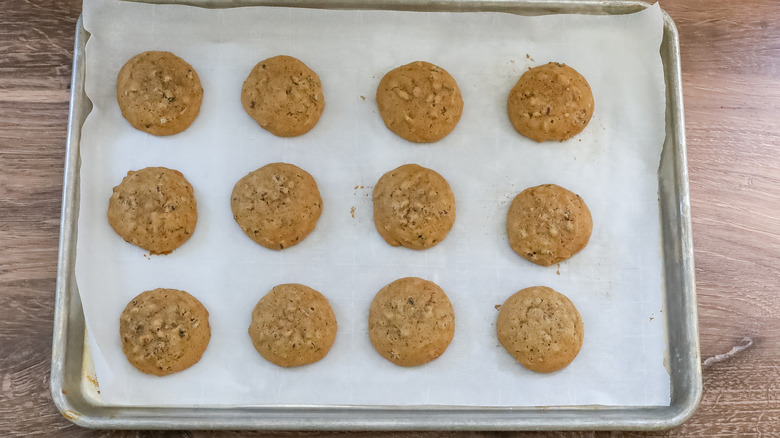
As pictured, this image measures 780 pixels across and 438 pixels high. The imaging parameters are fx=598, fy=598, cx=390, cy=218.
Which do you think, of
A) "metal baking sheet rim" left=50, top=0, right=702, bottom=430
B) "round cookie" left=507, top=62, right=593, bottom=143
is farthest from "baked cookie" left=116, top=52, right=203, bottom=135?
"round cookie" left=507, top=62, right=593, bottom=143

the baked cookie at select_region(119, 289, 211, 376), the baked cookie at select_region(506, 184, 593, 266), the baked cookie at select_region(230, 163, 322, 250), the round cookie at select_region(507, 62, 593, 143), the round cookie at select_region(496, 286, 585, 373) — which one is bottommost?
the baked cookie at select_region(119, 289, 211, 376)

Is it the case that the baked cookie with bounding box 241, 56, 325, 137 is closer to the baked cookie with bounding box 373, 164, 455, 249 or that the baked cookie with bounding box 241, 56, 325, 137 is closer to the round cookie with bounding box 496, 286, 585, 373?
the baked cookie with bounding box 373, 164, 455, 249

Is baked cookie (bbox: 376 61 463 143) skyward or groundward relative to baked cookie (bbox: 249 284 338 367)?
skyward

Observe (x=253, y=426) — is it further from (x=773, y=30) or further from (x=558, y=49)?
(x=773, y=30)

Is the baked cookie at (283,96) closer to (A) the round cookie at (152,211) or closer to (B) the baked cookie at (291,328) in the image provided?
(A) the round cookie at (152,211)

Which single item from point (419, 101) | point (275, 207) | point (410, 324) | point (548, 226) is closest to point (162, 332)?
point (275, 207)

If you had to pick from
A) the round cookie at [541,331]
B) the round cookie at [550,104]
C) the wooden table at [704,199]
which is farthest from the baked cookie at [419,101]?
the wooden table at [704,199]
